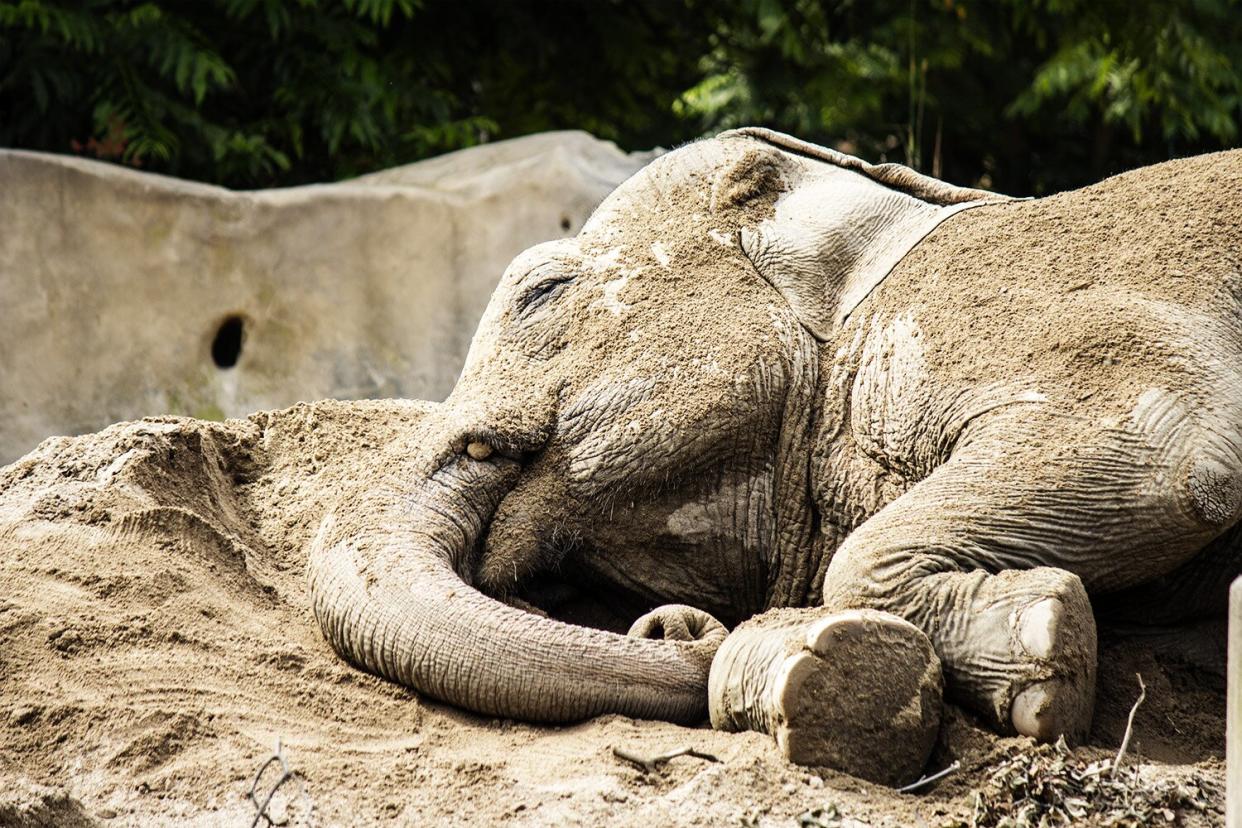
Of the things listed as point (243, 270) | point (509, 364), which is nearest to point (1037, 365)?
point (509, 364)

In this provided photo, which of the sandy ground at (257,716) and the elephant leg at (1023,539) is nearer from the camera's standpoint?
the sandy ground at (257,716)

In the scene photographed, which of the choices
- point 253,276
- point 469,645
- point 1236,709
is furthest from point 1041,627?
point 253,276

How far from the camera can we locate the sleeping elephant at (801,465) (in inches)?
134

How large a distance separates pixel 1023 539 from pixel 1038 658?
13.5 inches

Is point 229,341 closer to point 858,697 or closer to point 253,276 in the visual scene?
point 253,276

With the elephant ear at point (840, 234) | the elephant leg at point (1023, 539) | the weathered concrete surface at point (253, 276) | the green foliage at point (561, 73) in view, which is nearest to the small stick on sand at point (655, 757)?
the elephant leg at point (1023, 539)

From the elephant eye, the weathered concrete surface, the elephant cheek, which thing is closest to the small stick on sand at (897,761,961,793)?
the elephant cheek

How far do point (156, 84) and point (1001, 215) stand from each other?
203 inches

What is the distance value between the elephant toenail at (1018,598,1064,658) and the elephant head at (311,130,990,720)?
79 centimetres

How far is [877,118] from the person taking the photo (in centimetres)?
1036

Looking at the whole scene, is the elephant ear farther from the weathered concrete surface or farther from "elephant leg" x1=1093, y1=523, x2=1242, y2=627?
the weathered concrete surface

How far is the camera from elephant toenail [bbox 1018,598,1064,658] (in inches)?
127

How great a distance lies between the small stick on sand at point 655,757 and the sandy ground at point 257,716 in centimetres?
2

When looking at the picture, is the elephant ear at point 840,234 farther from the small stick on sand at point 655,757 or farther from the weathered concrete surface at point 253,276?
the weathered concrete surface at point 253,276
